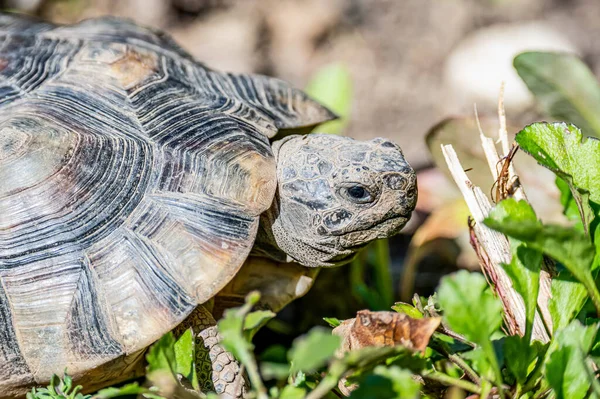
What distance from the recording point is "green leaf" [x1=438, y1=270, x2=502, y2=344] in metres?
1.47

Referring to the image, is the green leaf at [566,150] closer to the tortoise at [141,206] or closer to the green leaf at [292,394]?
the tortoise at [141,206]

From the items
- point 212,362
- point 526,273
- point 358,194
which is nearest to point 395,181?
point 358,194

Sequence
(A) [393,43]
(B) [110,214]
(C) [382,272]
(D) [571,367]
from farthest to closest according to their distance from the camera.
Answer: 1. (A) [393,43]
2. (C) [382,272]
3. (B) [110,214]
4. (D) [571,367]

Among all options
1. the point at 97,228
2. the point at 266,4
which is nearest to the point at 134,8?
the point at 266,4

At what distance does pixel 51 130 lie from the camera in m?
2.12

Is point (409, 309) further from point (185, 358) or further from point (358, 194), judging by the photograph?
point (185, 358)

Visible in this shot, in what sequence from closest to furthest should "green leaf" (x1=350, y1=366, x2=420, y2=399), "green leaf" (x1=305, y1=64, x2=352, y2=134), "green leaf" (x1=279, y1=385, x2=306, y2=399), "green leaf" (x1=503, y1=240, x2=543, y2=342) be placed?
"green leaf" (x1=350, y1=366, x2=420, y2=399) → "green leaf" (x1=279, y1=385, x2=306, y2=399) → "green leaf" (x1=503, y1=240, x2=543, y2=342) → "green leaf" (x1=305, y1=64, x2=352, y2=134)

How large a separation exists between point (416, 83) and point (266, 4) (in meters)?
1.30

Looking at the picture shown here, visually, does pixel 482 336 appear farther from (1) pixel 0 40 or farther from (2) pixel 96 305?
(1) pixel 0 40

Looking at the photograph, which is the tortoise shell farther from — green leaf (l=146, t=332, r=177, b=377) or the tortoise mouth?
green leaf (l=146, t=332, r=177, b=377)

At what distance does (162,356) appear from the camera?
4.94 feet

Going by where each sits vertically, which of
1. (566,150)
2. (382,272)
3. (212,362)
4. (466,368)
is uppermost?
(566,150)

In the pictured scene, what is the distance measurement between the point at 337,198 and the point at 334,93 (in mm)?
1399

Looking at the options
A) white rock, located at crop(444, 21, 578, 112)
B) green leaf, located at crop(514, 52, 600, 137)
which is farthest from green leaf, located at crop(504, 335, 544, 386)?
white rock, located at crop(444, 21, 578, 112)
